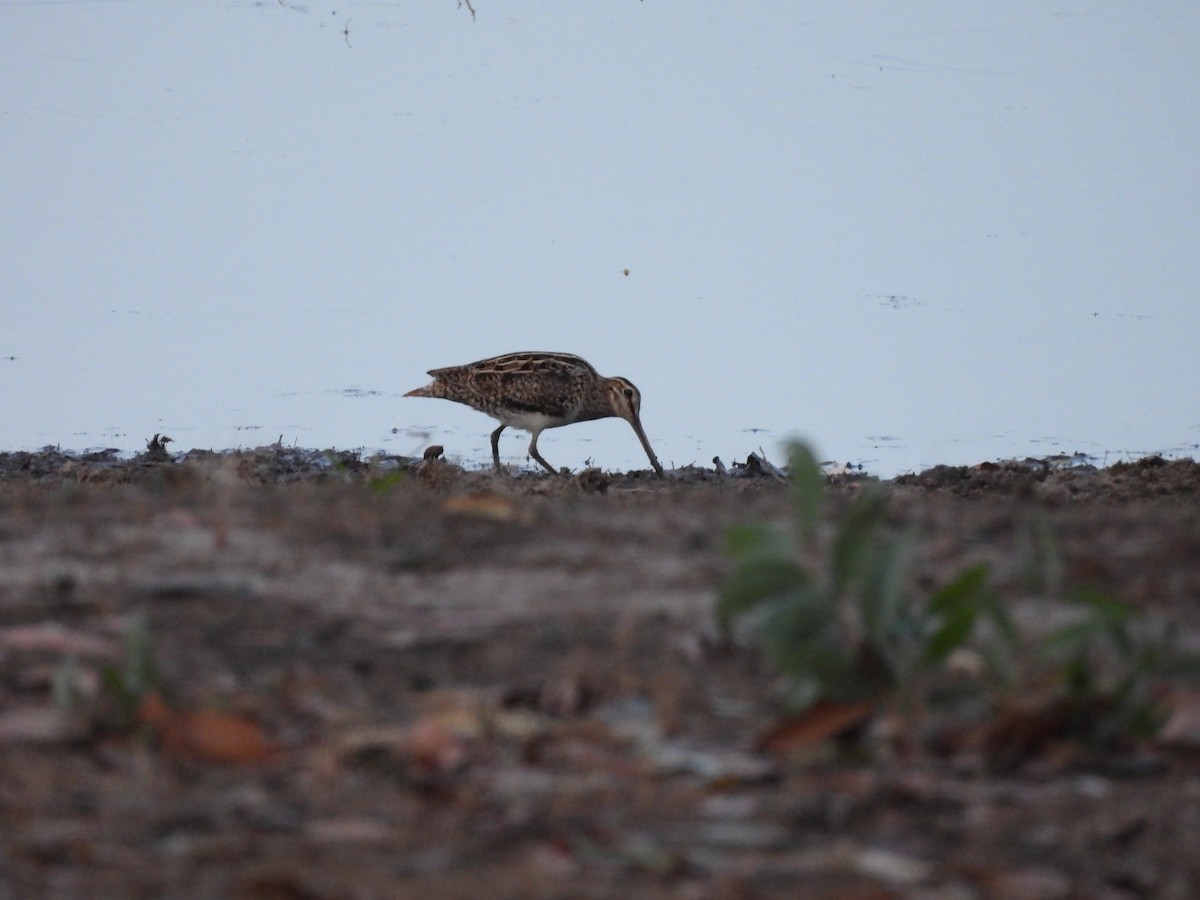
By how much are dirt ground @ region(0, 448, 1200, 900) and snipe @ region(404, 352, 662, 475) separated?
9.74 m

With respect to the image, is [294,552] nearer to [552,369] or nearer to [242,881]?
[242,881]

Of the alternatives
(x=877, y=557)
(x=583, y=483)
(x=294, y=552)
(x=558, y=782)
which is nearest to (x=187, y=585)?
(x=294, y=552)

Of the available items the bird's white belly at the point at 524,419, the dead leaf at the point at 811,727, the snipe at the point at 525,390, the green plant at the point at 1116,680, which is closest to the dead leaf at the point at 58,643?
the dead leaf at the point at 811,727

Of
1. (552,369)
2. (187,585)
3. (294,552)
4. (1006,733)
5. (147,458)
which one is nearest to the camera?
(1006,733)

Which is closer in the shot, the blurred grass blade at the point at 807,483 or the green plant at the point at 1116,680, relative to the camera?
the green plant at the point at 1116,680

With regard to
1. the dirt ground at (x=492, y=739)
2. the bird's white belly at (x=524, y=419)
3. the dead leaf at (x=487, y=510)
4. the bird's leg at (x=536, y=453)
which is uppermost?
the bird's white belly at (x=524, y=419)

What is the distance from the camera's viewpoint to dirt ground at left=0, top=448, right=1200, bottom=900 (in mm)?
2926

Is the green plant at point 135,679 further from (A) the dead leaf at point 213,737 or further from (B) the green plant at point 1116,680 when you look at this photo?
(B) the green plant at point 1116,680

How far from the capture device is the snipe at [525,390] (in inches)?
603

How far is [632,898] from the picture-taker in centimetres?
278

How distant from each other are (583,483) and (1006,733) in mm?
9513

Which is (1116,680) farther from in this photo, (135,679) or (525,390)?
(525,390)

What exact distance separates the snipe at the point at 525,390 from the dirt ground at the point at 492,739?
9745mm

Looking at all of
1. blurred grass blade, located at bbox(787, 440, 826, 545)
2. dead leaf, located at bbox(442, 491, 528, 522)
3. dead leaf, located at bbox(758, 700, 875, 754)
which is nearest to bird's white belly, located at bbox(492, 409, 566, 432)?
dead leaf, located at bbox(442, 491, 528, 522)
